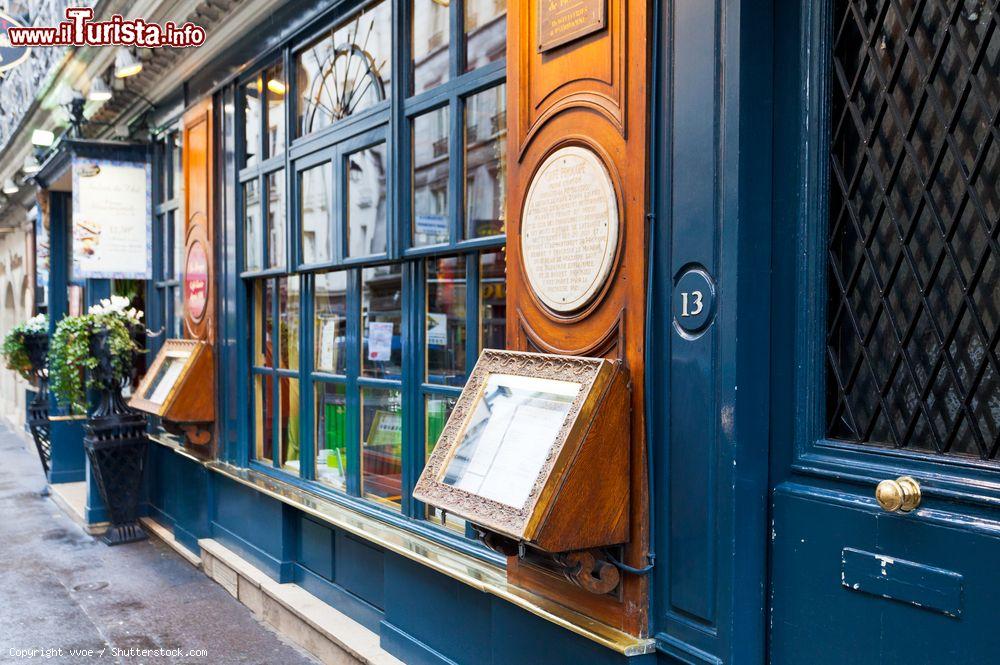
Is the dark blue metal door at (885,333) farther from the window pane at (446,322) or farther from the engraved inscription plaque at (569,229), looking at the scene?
the window pane at (446,322)

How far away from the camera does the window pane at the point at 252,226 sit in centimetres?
643

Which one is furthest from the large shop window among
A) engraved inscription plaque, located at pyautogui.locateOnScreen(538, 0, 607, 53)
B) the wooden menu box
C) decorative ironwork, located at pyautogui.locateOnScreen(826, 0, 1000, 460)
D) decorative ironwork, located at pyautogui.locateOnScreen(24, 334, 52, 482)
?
decorative ironwork, located at pyautogui.locateOnScreen(24, 334, 52, 482)

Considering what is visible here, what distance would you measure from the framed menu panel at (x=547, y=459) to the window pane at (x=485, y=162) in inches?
42.3

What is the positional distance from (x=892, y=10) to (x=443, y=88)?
7.72ft

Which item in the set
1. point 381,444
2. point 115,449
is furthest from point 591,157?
point 115,449

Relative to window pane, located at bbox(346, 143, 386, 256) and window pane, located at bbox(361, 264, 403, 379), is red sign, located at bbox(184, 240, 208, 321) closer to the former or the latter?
window pane, located at bbox(346, 143, 386, 256)

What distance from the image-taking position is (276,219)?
20.3 ft

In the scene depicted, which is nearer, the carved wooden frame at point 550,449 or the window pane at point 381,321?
the carved wooden frame at point 550,449

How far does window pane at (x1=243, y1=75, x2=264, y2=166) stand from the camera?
6.50m

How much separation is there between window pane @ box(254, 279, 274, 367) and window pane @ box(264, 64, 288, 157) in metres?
1.00

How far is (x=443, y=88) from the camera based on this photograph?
14.1 ft

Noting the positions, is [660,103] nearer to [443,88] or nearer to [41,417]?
[443,88]

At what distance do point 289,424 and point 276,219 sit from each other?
1478 millimetres

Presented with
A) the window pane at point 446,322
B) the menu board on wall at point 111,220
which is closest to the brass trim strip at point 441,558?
the window pane at point 446,322
